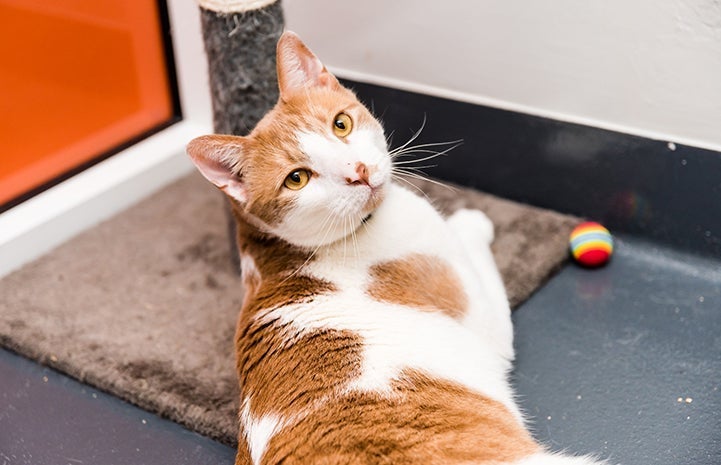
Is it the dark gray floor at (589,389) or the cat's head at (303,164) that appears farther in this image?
the dark gray floor at (589,389)

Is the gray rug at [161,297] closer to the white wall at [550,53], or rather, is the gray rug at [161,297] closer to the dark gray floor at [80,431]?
the dark gray floor at [80,431]

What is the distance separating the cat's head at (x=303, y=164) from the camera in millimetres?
1355

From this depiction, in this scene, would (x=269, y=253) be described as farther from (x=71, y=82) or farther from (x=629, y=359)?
(x=71, y=82)

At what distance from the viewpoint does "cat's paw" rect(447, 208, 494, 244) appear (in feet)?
6.11

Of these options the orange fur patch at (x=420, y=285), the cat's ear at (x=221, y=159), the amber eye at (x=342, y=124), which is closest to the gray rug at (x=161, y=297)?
the orange fur patch at (x=420, y=285)

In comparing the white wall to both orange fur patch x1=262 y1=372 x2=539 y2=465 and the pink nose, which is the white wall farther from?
orange fur patch x1=262 y1=372 x2=539 y2=465

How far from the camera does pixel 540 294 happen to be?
1879 millimetres

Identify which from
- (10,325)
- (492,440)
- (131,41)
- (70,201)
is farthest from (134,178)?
(492,440)

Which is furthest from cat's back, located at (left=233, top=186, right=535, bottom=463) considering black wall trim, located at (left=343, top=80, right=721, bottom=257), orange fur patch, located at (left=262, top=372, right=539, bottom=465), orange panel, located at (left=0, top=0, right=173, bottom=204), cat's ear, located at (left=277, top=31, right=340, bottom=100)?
orange panel, located at (left=0, top=0, right=173, bottom=204)

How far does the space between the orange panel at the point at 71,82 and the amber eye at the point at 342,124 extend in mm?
1050

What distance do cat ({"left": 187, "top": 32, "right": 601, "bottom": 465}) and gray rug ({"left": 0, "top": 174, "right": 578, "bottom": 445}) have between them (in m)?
0.31

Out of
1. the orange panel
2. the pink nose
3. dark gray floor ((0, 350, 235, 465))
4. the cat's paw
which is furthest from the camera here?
the orange panel

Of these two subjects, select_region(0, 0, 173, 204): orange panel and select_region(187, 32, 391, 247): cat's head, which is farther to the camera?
select_region(0, 0, 173, 204): orange panel

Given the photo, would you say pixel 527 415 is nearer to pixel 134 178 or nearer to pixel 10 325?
pixel 10 325
